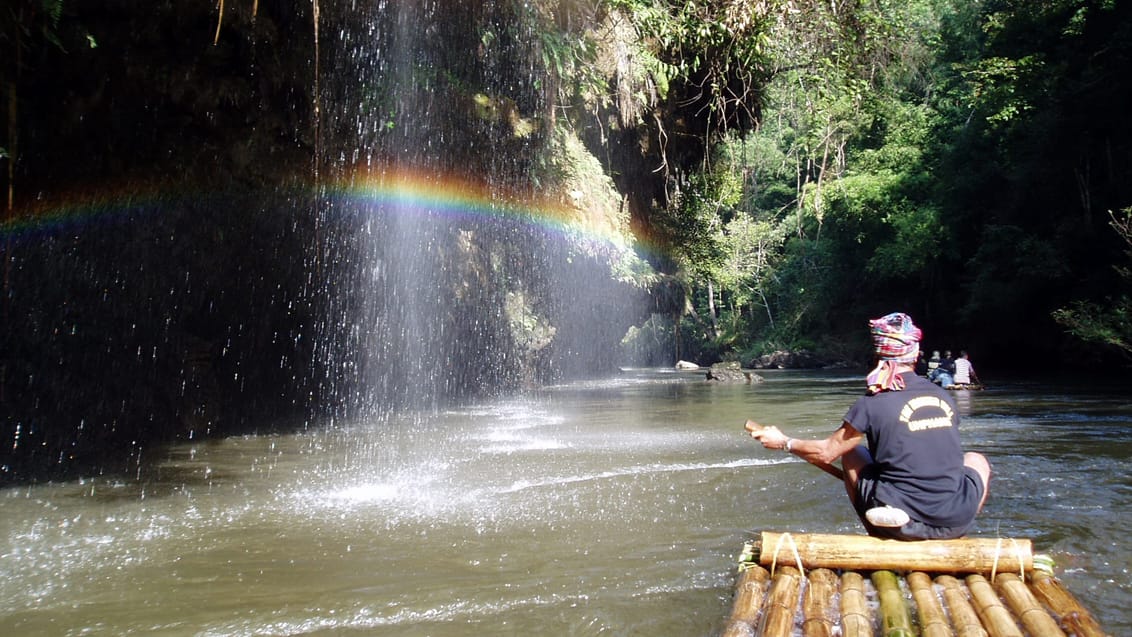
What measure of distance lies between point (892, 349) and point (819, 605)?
1433 mm

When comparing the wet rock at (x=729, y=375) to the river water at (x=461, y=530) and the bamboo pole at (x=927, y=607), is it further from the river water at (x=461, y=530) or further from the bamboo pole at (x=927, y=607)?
the bamboo pole at (x=927, y=607)

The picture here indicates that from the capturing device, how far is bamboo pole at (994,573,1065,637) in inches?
114

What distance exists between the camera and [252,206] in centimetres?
1188

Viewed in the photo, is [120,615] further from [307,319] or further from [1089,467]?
[307,319]

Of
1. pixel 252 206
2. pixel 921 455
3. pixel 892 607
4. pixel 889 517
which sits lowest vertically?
pixel 892 607

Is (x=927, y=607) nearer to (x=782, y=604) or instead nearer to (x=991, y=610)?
(x=991, y=610)

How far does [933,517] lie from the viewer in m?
3.82

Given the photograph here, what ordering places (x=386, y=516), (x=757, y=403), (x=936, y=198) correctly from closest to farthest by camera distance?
(x=386, y=516) < (x=757, y=403) < (x=936, y=198)

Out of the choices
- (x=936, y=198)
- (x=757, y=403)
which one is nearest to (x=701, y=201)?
(x=757, y=403)

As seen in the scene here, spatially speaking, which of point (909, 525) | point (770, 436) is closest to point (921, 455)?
point (909, 525)

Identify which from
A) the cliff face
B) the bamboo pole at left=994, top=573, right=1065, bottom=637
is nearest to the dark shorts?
the bamboo pole at left=994, top=573, right=1065, bottom=637

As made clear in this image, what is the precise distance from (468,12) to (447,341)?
9.08 metres

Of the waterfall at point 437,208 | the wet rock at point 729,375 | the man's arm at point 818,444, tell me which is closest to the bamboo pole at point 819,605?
the man's arm at point 818,444

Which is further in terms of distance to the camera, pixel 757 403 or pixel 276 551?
pixel 757 403
